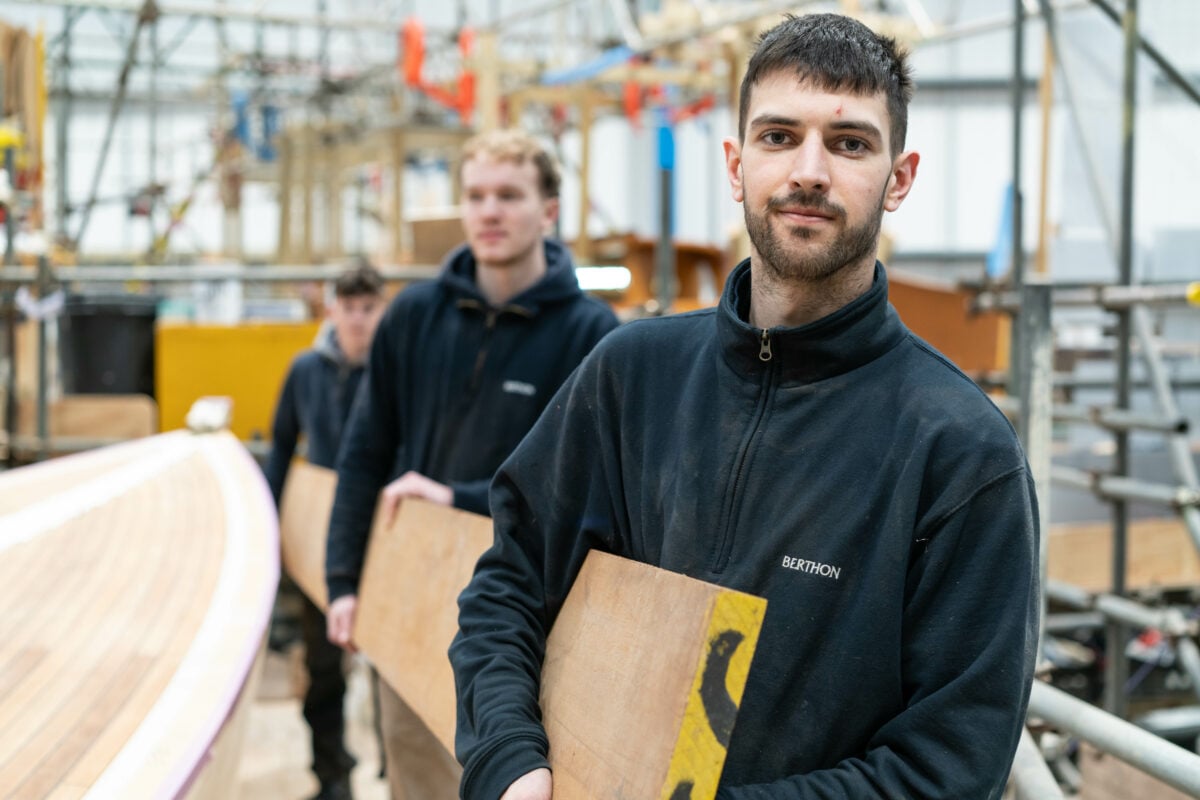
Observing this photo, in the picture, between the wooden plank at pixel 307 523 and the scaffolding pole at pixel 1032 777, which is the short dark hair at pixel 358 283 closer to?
the wooden plank at pixel 307 523

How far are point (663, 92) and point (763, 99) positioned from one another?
31.0ft

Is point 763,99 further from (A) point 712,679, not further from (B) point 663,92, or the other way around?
(B) point 663,92

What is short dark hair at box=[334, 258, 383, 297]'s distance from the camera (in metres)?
4.01

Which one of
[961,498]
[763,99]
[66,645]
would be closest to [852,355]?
[961,498]

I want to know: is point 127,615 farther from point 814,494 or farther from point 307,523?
point 814,494

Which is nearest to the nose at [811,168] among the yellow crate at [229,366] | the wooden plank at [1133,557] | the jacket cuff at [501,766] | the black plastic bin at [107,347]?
the jacket cuff at [501,766]

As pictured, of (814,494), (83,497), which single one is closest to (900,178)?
(814,494)

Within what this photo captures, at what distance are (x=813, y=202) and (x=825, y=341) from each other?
144mm

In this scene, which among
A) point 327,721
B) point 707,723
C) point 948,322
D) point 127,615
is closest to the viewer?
point 707,723

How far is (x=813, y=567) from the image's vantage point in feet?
4.02

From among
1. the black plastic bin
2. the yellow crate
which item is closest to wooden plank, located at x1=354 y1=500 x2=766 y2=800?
the yellow crate

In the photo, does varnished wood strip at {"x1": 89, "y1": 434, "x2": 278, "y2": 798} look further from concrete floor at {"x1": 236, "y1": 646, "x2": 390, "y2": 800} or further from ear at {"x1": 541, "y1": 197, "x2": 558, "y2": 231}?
ear at {"x1": 541, "y1": 197, "x2": 558, "y2": 231}

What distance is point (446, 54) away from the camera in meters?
11.2

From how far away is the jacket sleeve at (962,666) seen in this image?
114cm
